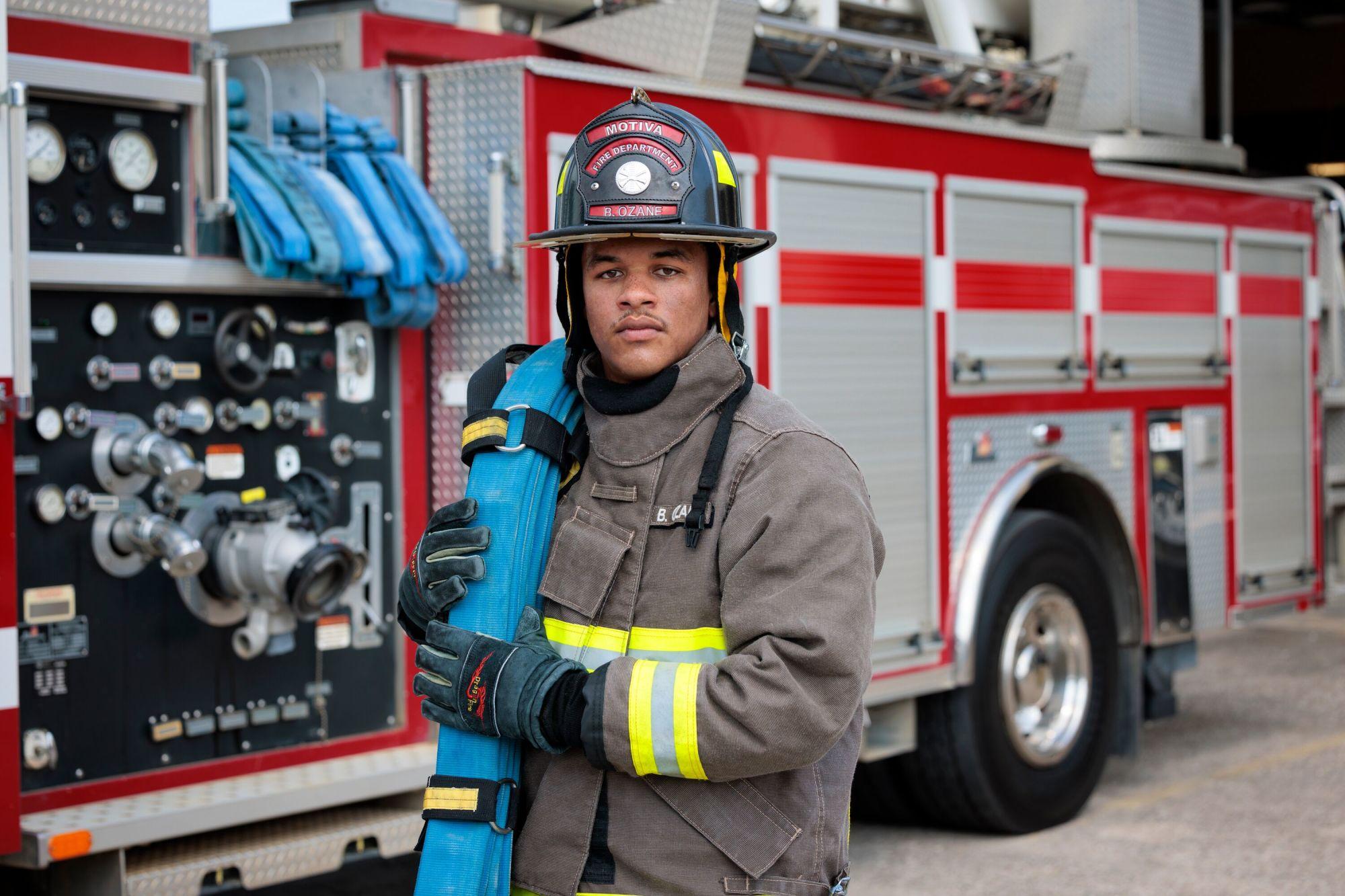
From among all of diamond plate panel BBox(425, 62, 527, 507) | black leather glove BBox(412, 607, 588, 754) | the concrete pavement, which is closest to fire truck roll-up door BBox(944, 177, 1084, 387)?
the concrete pavement

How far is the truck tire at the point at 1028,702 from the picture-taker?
5.89 metres

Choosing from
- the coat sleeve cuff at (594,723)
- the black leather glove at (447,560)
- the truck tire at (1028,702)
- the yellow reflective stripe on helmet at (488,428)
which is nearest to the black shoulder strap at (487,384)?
the yellow reflective stripe on helmet at (488,428)

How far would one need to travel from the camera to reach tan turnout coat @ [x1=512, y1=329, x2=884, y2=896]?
7.23 feet

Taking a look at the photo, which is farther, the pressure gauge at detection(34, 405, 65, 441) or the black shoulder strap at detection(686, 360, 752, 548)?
the pressure gauge at detection(34, 405, 65, 441)

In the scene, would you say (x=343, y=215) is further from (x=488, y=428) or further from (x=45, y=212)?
(x=488, y=428)

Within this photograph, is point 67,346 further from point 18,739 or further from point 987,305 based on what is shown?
point 987,305

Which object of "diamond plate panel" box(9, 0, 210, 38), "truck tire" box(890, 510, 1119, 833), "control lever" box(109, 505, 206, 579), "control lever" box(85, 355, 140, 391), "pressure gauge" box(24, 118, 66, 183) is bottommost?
"truck tire" box(890, 510, 1119, 833)

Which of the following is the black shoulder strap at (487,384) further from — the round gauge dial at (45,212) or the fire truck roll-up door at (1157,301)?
the fire truck roll-up door at (1157,301)

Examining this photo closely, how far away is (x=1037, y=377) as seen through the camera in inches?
243

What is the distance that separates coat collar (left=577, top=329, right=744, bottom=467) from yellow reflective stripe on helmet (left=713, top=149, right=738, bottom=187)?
221 mm

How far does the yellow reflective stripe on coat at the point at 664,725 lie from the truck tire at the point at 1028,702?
3.75 metres

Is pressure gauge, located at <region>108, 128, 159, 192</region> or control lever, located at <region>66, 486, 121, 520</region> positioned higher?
pressure gauge, located at <region>108, 128, 159, 192</region>

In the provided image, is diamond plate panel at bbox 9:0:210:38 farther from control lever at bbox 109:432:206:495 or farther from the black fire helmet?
the black fire helmet

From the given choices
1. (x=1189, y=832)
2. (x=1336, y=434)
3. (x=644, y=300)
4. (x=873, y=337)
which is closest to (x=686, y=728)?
(x=644, y=300)
